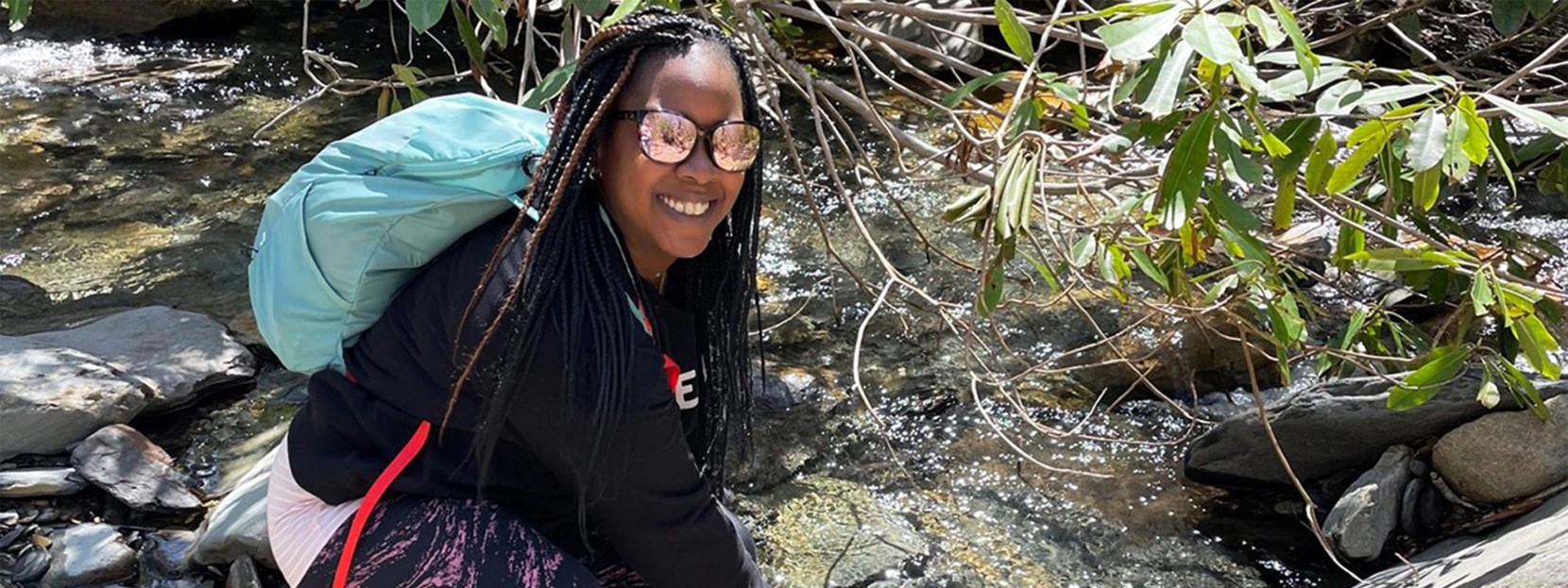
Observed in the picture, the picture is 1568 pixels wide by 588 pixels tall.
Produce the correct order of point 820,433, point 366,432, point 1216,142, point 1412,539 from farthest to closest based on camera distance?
point 820,433, point 1412,539, point 1216,142, point 366,432

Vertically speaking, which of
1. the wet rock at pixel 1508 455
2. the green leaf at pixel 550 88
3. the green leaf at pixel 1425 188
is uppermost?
the green leaf at pixel 1425 188

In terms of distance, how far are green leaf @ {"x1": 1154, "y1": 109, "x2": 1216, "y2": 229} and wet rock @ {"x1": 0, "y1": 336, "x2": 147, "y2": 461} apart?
2.66 m

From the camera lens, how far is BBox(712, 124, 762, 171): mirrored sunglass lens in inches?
74.0

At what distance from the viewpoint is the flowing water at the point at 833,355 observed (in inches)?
139

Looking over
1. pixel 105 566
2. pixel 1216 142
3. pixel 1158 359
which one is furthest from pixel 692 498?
pixel 1158 359

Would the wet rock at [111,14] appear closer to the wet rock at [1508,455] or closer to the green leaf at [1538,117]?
the wet rock at [1508,455]

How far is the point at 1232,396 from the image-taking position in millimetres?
4223

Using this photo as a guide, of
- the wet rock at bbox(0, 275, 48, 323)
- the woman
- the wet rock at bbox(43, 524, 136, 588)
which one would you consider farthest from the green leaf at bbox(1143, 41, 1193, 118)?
the wet rock at bbox(0, 275, 48, 323)

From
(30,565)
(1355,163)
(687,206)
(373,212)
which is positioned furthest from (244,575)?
(1355,163)

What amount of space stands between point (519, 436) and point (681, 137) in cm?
46

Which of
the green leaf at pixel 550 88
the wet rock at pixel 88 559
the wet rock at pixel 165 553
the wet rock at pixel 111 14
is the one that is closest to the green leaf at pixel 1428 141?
the green leaf at pixel 550 88

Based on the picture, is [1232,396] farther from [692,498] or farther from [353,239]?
[353,239]

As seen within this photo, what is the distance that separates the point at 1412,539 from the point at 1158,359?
98 centimetres

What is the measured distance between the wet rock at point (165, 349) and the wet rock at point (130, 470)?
234 mm
